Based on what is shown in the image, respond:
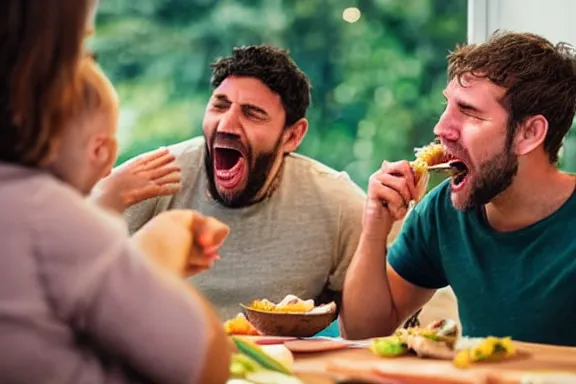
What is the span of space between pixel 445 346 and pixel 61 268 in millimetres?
883

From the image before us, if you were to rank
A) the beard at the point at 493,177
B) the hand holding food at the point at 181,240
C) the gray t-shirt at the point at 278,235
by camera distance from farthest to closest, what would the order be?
the gray t-shirt at the point at 278,235 < the beard at the point at 493,177 < the hand holding food at the point at 181,240

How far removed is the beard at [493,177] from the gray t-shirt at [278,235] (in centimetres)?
37

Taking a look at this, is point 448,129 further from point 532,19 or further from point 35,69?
point 35,69

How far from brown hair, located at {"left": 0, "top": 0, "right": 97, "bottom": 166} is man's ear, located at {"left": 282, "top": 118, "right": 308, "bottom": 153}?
1532 mm

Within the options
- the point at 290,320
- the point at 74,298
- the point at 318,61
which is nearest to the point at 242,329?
the point at 290,320

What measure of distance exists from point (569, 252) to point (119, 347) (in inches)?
50.6

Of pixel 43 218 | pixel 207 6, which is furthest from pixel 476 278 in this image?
pixel 207 6

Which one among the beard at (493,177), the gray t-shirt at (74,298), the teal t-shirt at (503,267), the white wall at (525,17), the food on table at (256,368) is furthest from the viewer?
the white wall at (525,17)

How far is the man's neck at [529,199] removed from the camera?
6.45ft

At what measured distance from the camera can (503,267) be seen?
6.36ft

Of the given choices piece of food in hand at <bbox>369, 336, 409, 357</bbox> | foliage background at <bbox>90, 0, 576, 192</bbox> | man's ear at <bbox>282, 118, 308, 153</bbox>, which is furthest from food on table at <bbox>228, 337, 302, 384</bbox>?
foliage background at <bbox>90, 0, 576, 192</bbox>

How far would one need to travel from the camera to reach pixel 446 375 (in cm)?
138

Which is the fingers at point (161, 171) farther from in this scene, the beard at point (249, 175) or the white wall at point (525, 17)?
the white wall at point (525, 17)

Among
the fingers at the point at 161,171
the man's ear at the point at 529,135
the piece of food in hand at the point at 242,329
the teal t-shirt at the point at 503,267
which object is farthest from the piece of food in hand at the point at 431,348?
the fingers at the point at 161,171
